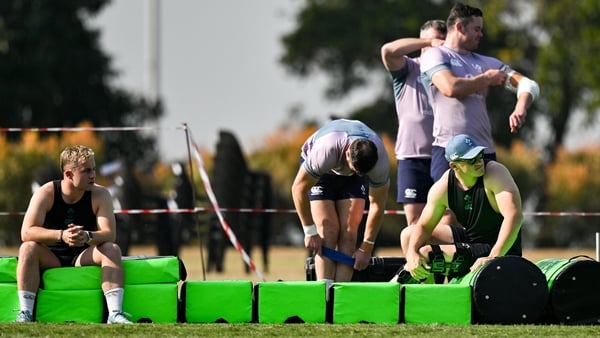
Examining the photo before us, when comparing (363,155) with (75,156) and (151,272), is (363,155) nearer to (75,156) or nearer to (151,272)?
(151,272)

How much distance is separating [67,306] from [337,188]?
215 cm

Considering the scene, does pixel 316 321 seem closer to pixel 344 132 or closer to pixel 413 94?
pixel 344 132

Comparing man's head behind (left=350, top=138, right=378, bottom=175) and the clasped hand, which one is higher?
man's head behind (left=350, top=138, right=378, bottom=175)

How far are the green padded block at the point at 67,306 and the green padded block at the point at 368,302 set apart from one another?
1.52 meters

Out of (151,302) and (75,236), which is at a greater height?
(75,236)

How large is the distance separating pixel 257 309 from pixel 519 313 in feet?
5.34

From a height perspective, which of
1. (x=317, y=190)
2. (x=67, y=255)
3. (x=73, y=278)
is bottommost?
(x=73, y=278)

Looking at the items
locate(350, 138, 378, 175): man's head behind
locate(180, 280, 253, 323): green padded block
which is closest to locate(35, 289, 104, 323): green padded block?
locate(180, 280, 253, 323): green padded block

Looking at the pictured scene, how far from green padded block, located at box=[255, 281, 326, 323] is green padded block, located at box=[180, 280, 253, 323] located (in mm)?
94

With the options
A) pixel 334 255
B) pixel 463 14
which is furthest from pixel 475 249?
pixel 463 14

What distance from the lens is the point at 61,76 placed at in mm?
44812

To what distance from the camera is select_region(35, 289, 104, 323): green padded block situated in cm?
936

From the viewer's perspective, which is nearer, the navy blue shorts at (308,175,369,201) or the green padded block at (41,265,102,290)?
the green padded block at (41,265,102,290)

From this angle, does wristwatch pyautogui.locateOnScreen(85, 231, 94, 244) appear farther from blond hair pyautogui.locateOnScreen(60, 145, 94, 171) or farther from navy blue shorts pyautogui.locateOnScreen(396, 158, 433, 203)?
navy blue shorts pyautogui.locateOnScreen(396, 158, 433, 203)
